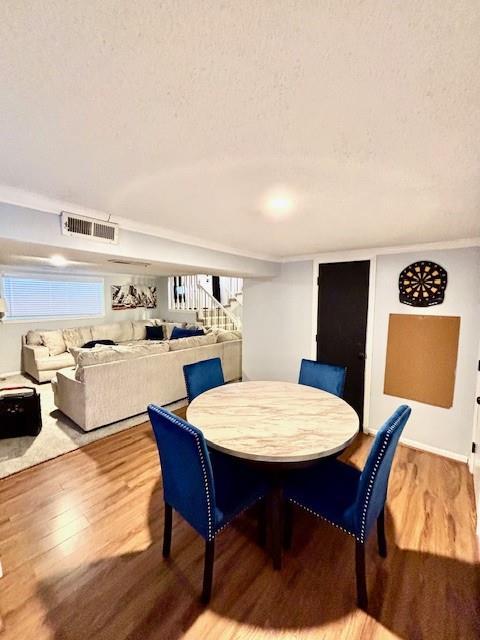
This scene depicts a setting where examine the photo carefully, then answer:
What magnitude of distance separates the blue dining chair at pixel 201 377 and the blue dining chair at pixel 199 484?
0.92m

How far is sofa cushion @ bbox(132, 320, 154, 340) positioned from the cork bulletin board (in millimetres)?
5375

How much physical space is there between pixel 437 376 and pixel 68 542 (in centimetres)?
335

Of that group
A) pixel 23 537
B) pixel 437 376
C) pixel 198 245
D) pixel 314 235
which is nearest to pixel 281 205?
pixel 314 235

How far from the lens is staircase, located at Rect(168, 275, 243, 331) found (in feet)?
22.0

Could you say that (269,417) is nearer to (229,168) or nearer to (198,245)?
(229,168)

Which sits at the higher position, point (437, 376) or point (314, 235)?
point (314, 235)

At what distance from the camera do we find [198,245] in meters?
2.90

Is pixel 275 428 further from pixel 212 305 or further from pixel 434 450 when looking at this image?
pixel 212 305

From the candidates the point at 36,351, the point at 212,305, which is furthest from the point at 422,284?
the point at 36,351

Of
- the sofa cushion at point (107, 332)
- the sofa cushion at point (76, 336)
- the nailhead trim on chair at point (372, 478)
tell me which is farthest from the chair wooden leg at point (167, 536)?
the sofa cushion at point (107, 332)

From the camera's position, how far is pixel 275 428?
1.81 metres

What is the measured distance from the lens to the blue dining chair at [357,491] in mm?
1404

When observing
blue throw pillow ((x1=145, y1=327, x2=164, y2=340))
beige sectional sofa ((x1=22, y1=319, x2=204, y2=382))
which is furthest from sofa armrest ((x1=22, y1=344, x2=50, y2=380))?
blue throw pillow ((x1=145, y1=327, x2=164, y2=340))

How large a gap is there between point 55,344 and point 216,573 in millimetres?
4991
